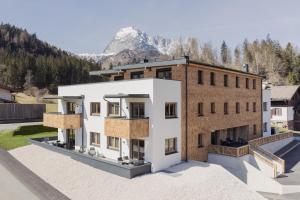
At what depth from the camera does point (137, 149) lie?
2464 centimetres

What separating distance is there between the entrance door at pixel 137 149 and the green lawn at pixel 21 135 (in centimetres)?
1644

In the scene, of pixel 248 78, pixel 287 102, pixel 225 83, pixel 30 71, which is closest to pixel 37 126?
pixel 225 83

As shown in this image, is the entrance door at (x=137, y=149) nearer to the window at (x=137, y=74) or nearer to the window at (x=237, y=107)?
the window at (x=137, y=74)

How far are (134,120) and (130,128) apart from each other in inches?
27.6

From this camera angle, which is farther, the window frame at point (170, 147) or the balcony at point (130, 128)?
the window frame at point (170, 147)

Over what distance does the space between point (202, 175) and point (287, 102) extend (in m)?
40.6

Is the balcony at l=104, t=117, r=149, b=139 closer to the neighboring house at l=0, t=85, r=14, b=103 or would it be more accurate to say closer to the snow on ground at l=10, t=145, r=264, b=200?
the snow on ground at l=10, t=145, r=264, b=200

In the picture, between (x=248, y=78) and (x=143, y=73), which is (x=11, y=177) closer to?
(x=143, y=73)

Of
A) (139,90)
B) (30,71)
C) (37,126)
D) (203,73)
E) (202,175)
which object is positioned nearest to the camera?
(202,175)

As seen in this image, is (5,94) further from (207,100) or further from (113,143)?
(207,100)

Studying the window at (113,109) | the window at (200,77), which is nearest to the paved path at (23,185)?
the window at (113,109)

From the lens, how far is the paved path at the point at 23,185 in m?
18.8

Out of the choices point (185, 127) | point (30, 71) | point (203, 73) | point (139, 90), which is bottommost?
point (185, 127)

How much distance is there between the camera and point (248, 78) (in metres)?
36.7
